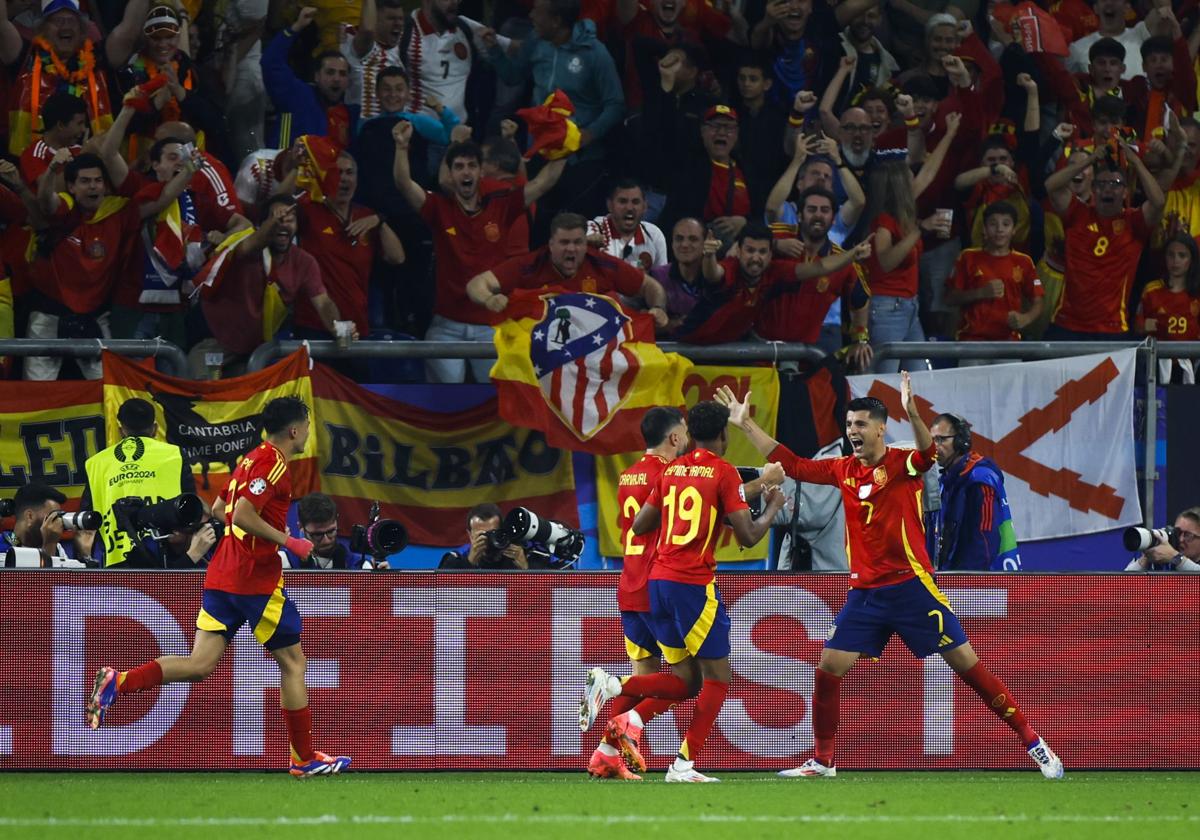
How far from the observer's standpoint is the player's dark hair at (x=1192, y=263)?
45.3 ft

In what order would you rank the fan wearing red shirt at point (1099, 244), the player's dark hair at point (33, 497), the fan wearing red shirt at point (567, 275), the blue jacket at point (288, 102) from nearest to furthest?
the player's dark hair at point (33, 497) < the fan wearing red shirt at point (567, 275) < the blue jacket at point (288, 102) < the fan wearing red shirt at point (1099, 244)

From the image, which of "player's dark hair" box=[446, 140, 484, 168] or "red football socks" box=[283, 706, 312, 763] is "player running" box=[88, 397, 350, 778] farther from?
"player's dark hair" box=[446, 140, 484, 168]

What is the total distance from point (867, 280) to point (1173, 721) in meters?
4.29

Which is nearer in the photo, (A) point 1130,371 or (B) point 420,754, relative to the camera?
(B) point 420,754

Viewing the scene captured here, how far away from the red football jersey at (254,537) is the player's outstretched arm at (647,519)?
175 cm

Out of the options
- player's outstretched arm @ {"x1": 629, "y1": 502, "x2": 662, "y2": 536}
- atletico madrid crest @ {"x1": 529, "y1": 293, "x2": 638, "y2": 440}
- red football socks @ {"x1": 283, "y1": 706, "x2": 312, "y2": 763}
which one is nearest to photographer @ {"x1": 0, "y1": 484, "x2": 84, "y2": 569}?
red football socks @ {"x1": 283, "y1": 706, "x2": 312, "y2": 763}

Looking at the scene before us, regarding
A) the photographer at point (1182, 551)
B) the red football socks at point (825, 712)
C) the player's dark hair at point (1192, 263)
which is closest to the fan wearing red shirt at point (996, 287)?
the player's dark hair at point (1192, 263)

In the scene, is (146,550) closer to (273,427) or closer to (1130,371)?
(273,427)

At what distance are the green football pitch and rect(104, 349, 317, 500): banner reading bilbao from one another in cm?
261

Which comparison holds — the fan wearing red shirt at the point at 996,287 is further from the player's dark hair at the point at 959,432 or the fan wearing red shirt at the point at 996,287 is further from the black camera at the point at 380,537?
the black camera at the point at 380,537

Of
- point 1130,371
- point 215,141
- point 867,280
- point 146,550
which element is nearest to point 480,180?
point 215,141

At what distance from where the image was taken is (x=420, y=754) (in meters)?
9.88

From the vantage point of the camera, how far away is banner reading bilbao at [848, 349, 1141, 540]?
41.2ft

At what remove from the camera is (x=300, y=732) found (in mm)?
9312
